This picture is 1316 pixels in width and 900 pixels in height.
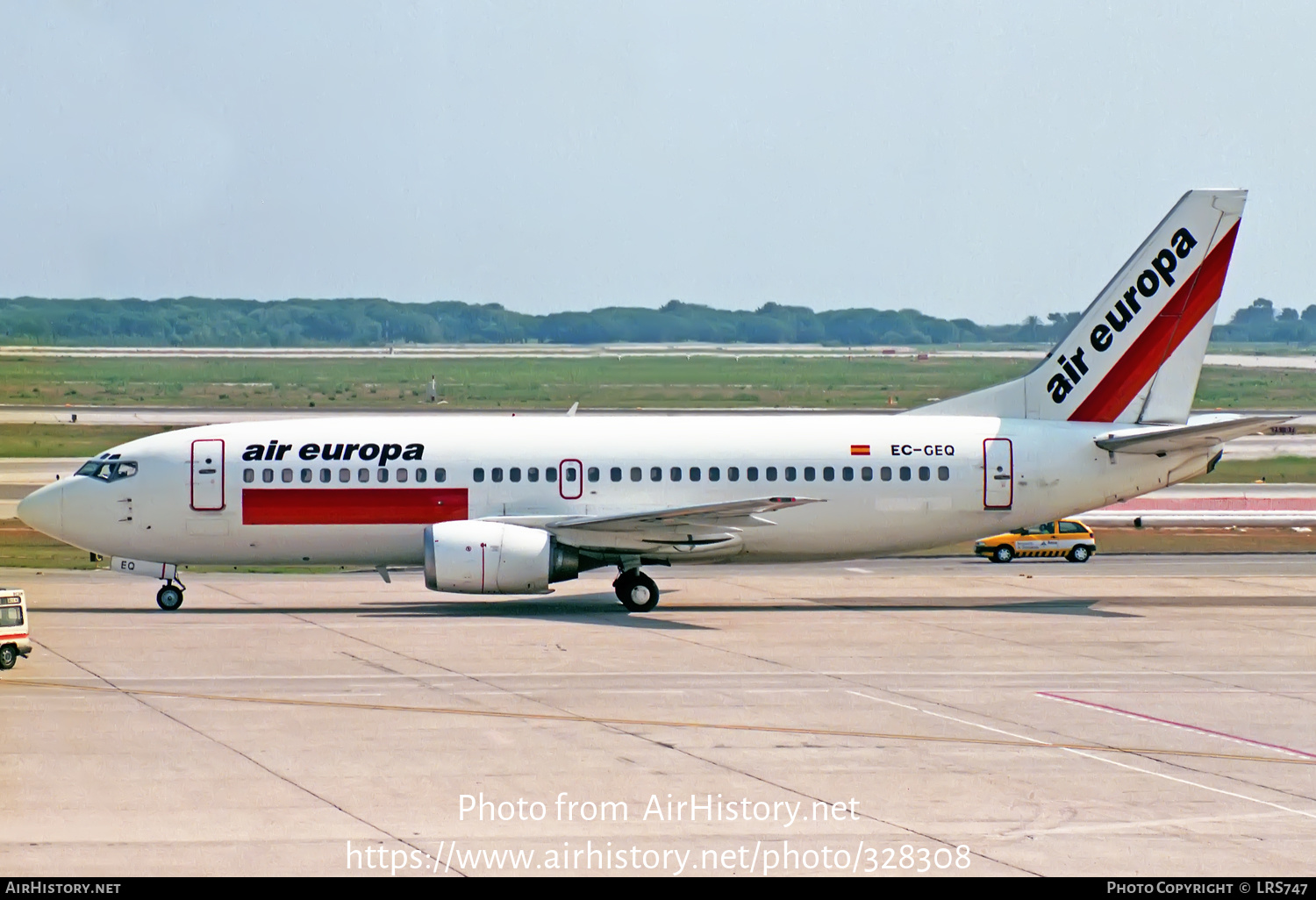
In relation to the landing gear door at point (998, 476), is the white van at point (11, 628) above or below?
below

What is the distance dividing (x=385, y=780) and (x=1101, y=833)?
8369mm

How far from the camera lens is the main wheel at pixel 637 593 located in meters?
38.2

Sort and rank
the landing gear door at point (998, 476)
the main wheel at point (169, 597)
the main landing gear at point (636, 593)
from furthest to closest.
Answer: the landing gear door at point (998, 476) < the main landing gear at point (636, 593) < the main wheel at point (169, 597)

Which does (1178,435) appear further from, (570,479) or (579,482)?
(570,479)

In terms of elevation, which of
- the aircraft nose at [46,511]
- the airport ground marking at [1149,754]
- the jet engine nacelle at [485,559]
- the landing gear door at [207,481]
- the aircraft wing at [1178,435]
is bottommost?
the airport ground marking at [1149,754]

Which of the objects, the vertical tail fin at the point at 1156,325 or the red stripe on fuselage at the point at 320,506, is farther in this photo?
the vertical tail fin at the point at 1156,325

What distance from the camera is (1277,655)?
31.3m

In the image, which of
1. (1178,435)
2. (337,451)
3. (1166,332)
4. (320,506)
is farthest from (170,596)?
(1166,332)

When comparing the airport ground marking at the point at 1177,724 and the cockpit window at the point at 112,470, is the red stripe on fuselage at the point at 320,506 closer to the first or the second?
the cockpit window at the point at 112,470

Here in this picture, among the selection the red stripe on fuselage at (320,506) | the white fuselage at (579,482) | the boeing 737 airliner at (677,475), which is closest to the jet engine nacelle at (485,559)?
the boeing 737 airliner at (677,475)

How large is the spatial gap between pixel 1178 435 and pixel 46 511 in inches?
1038

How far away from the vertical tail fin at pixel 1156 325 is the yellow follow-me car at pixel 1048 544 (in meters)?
10.8

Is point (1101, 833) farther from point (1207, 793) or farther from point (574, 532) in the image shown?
point (574, 532)

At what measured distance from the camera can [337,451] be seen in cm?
3891
